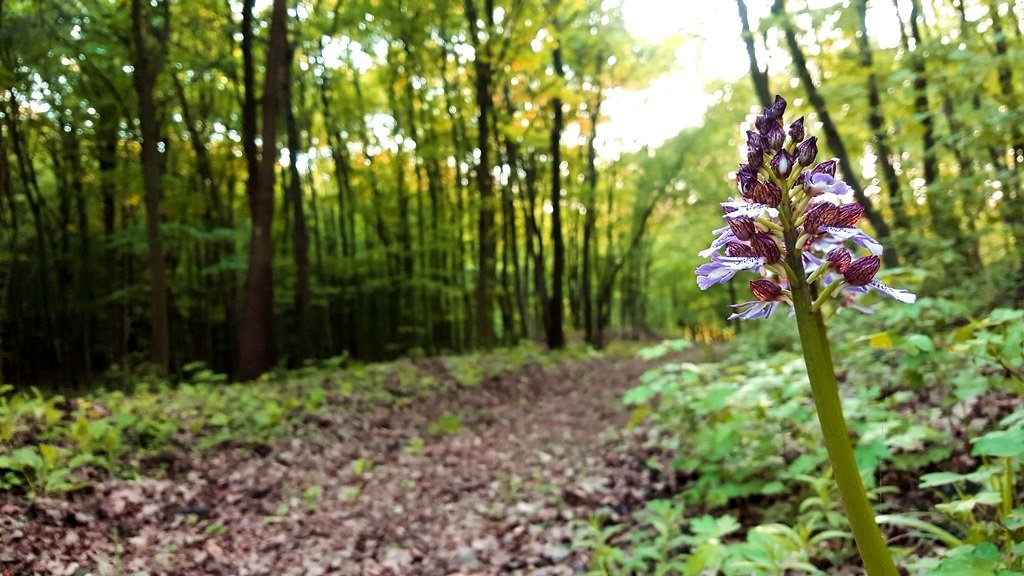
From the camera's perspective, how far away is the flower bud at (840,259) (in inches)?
48.3

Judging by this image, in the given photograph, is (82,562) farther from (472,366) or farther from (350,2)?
(350,2)

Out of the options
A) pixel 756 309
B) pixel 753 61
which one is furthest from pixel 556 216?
pixel 756 309

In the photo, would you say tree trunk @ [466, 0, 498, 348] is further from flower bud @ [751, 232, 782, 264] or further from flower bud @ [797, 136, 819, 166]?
flower bud @ [751, 232, 782, 264]

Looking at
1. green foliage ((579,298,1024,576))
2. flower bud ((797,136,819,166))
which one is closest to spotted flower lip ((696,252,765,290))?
flower bud ((797,136,819,166))

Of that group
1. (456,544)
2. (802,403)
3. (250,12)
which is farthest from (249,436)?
(250,12)

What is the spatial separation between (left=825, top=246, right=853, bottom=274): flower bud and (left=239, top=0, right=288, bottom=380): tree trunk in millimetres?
9444

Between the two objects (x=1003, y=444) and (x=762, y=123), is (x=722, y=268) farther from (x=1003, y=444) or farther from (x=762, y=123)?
(x=1003, y=444)

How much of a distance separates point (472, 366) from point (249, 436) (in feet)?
17.5

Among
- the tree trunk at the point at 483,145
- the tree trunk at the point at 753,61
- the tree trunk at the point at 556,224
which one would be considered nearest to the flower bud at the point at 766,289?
the tree trunk at the point at 753,61

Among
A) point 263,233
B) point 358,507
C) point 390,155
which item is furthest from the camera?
point 390,155

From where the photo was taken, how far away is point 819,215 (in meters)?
1.21

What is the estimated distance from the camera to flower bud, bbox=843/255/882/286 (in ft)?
3.92

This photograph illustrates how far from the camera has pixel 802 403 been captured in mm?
3738

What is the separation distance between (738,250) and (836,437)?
393 millimetres
